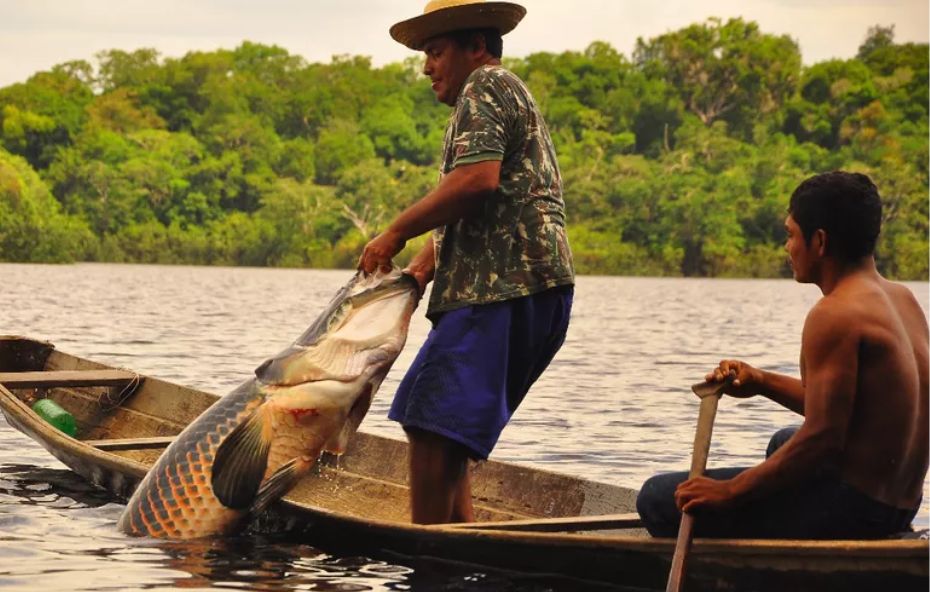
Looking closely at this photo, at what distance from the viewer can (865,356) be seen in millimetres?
4434

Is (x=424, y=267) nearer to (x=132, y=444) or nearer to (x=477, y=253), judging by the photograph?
(x=477, y=253)

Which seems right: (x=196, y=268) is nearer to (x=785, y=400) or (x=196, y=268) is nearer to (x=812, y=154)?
(x=812, y=154)

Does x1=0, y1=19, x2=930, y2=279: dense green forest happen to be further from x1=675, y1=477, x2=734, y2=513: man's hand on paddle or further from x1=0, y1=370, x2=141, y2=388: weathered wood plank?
x1=675, y1=477, x2=734, y2=513: man's hand on paddle

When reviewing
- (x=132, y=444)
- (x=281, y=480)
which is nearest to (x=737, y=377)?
(x=281, y=480)

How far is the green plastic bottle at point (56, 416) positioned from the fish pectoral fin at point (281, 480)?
3.12m

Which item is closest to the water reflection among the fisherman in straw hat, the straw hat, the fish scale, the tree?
the fish scale

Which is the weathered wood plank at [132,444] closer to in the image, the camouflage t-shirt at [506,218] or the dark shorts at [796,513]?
the camouflage t-shirt at [506,218]

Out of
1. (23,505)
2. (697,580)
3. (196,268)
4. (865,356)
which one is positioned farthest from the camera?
(196,268)

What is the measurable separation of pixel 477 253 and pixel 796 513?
1.52 meters

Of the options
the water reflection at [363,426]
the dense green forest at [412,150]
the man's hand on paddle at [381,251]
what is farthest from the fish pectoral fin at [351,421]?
the dense green forest at [412,150]

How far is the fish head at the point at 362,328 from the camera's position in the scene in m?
5.96

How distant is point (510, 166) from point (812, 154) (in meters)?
74.0

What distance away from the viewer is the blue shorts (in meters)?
5.43

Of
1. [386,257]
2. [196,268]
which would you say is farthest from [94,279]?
[386,257]
